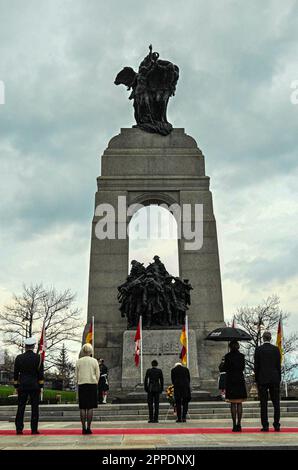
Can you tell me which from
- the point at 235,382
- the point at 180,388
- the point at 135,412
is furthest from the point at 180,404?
the point at 235,382

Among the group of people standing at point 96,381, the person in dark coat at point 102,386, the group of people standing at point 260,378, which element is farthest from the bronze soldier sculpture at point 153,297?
the group of people standing at point 260,378

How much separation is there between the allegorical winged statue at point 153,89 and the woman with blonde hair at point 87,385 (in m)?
21.0

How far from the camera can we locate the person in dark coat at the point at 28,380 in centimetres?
1115

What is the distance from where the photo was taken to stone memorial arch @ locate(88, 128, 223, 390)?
2602 cm

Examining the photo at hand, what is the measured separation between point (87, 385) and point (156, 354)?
1294cm

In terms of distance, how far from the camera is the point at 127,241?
2838cm

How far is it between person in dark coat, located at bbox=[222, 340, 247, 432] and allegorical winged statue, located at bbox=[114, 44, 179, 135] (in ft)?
68.7

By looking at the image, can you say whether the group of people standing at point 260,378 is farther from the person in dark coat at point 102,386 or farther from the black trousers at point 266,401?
the person in dark coat at point 102,386

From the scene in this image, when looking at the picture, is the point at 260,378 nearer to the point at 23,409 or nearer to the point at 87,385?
the point at 87,385

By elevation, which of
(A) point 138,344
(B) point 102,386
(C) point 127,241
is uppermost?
(C) point 127,241
